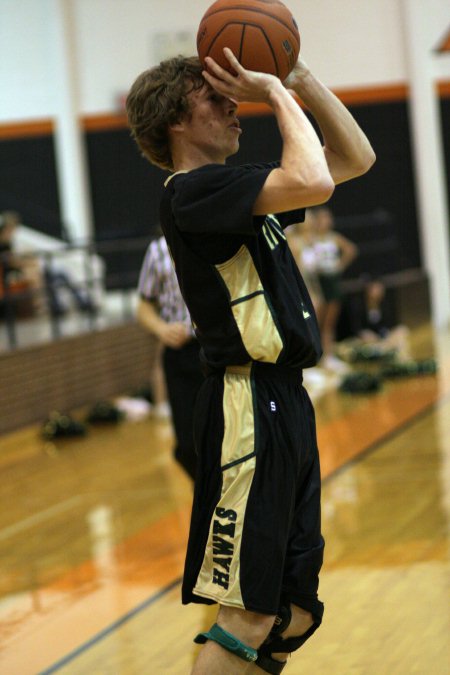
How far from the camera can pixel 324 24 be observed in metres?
15.9

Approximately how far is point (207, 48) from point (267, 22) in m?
0.16

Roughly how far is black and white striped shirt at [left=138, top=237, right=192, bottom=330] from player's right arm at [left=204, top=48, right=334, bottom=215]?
8.87 ft

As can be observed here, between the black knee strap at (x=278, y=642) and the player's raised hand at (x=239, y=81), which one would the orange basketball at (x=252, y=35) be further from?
the black knee strap at (x=278, y=642)

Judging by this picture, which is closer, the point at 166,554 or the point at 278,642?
the point at 278,642

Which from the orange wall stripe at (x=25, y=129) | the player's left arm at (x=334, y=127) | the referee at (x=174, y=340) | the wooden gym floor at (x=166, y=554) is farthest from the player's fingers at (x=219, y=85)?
the orange wall stripe at (x=25, y=129)

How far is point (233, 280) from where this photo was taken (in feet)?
8.29

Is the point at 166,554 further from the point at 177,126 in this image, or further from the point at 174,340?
the point at 177,126

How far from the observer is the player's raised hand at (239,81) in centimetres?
248

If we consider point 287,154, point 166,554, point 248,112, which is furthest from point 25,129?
point 287,154

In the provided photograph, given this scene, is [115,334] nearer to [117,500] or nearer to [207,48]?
[117,500]

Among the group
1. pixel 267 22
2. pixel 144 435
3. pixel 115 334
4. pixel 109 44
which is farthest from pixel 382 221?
pixel 267 22

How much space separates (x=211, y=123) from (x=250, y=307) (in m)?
0.48

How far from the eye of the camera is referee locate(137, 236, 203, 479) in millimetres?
4629

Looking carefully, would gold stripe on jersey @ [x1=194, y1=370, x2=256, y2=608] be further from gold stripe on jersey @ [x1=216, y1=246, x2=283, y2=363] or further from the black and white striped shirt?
the black and white striped shirt
